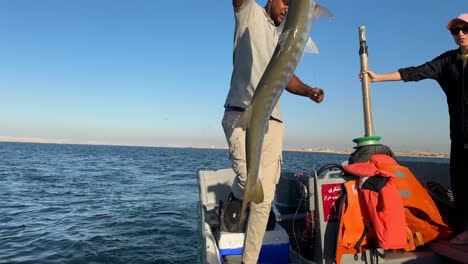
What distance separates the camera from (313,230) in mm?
4582

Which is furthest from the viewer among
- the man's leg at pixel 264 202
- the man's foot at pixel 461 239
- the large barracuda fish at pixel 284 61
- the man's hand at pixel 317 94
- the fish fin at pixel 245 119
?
the man's foot at pixel 461 239

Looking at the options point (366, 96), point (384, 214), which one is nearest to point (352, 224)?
point (384, 214)

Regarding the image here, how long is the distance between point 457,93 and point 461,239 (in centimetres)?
178

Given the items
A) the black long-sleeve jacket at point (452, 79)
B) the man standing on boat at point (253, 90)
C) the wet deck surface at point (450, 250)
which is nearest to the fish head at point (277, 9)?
the man standing on boat at point (253, 90)

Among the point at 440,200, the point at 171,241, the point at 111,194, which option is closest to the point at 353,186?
the point at 440,200

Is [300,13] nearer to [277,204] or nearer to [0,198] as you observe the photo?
[277,204]

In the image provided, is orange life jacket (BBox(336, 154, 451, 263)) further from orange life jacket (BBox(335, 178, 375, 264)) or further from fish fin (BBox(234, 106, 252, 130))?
fish fin (BBox(234, 106, 252, 130))

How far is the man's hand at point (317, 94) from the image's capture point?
3570 mm

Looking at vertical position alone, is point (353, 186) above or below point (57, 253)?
above

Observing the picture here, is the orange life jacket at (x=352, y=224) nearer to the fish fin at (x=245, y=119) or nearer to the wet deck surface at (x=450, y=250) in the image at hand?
the wet deck surface at (x=450, y=250)

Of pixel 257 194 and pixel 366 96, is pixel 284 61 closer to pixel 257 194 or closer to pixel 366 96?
pixel 257 194

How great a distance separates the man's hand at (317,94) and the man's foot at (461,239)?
2.38 meters

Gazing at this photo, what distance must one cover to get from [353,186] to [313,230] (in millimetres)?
941

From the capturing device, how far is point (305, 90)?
12.1 feet
